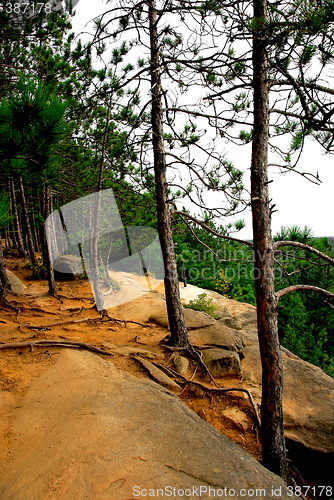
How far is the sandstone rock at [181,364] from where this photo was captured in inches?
212

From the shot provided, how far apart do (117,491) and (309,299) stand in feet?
52.7

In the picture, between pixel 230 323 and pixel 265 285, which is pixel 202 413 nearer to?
pixel 265 285

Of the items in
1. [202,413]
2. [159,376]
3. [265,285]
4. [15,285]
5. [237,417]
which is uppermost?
[265,285]

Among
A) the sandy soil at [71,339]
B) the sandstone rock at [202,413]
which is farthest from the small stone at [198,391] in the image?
the sandstone rock at [202,413]

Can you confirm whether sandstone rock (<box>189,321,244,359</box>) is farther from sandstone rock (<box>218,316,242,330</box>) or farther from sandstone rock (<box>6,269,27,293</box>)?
sandstone rock (<box>6,269,27,293</box>)

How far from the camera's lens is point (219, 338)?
6609mm

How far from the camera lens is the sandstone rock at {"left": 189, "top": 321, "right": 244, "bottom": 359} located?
638 centimetres

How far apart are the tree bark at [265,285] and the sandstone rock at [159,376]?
1641 millimetres

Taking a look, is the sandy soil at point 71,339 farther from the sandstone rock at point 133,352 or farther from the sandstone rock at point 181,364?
the sandstone rock at point 181,364

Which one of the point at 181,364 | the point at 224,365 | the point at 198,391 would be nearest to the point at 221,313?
the point at 224,365

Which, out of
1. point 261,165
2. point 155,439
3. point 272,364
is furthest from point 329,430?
point 261,165

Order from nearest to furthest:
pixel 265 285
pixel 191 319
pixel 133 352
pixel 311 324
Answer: pixel 265 285, pixel 133 352, pixel 191 319, pixel 311 324

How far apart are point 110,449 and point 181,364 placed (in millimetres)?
3137

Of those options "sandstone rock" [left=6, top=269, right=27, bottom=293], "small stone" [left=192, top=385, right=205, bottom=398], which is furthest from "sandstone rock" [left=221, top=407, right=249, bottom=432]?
"sandstone rock" [left=6, top=269, right=27, bottom=293]
